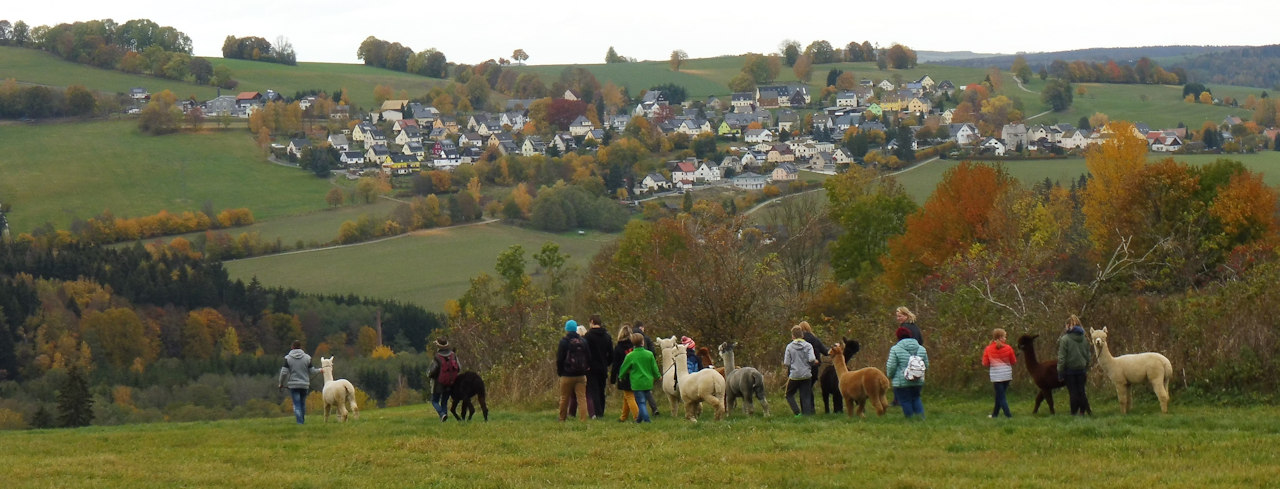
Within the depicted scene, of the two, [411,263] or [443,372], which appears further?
[411,263]

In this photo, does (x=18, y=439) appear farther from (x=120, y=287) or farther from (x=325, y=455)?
(x=120, y=287)

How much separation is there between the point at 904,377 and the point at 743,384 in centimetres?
229

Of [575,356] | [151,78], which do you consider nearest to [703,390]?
[575,356]

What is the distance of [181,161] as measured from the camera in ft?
439

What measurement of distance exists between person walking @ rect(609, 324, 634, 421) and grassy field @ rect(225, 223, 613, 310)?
66.7m

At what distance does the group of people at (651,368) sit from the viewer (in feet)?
57.7

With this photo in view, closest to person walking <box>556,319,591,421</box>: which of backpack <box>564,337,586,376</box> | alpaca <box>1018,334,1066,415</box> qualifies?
backpack <box>564,337,586,376</box>

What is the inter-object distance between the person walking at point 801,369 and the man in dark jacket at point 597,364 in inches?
107

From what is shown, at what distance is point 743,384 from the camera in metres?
19.0

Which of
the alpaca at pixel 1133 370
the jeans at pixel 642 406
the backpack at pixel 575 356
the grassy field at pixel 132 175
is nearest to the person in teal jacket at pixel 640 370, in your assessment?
the jeans at pixel 642 406

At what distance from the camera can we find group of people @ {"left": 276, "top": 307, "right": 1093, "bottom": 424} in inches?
693

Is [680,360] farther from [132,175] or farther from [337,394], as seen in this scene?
[132,175]

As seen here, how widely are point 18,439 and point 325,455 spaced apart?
7.99 meters

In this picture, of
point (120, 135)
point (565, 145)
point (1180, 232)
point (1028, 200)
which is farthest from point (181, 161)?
point (1180, 232)
